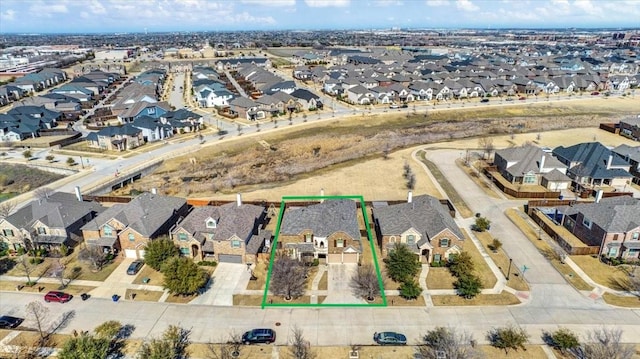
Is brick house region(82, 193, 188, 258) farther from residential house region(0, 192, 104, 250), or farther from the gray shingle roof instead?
the gray shingle roof

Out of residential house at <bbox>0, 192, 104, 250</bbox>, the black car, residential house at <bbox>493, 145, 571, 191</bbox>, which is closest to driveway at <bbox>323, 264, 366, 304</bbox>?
the black car

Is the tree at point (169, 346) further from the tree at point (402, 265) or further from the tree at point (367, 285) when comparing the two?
the tree at point (402, 265)

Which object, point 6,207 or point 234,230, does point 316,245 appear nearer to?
point 234,230

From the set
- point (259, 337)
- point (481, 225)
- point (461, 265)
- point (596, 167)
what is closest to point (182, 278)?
point (259, 337)

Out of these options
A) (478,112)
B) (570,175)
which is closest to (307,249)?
(570,175)

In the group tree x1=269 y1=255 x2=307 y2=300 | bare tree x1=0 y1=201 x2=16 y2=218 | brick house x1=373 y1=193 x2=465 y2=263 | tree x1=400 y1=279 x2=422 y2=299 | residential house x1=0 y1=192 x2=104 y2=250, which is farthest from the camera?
bare tree x1=0 y1=201 x2=16 y2=218

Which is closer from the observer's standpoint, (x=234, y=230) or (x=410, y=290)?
(x=410, y=290)
